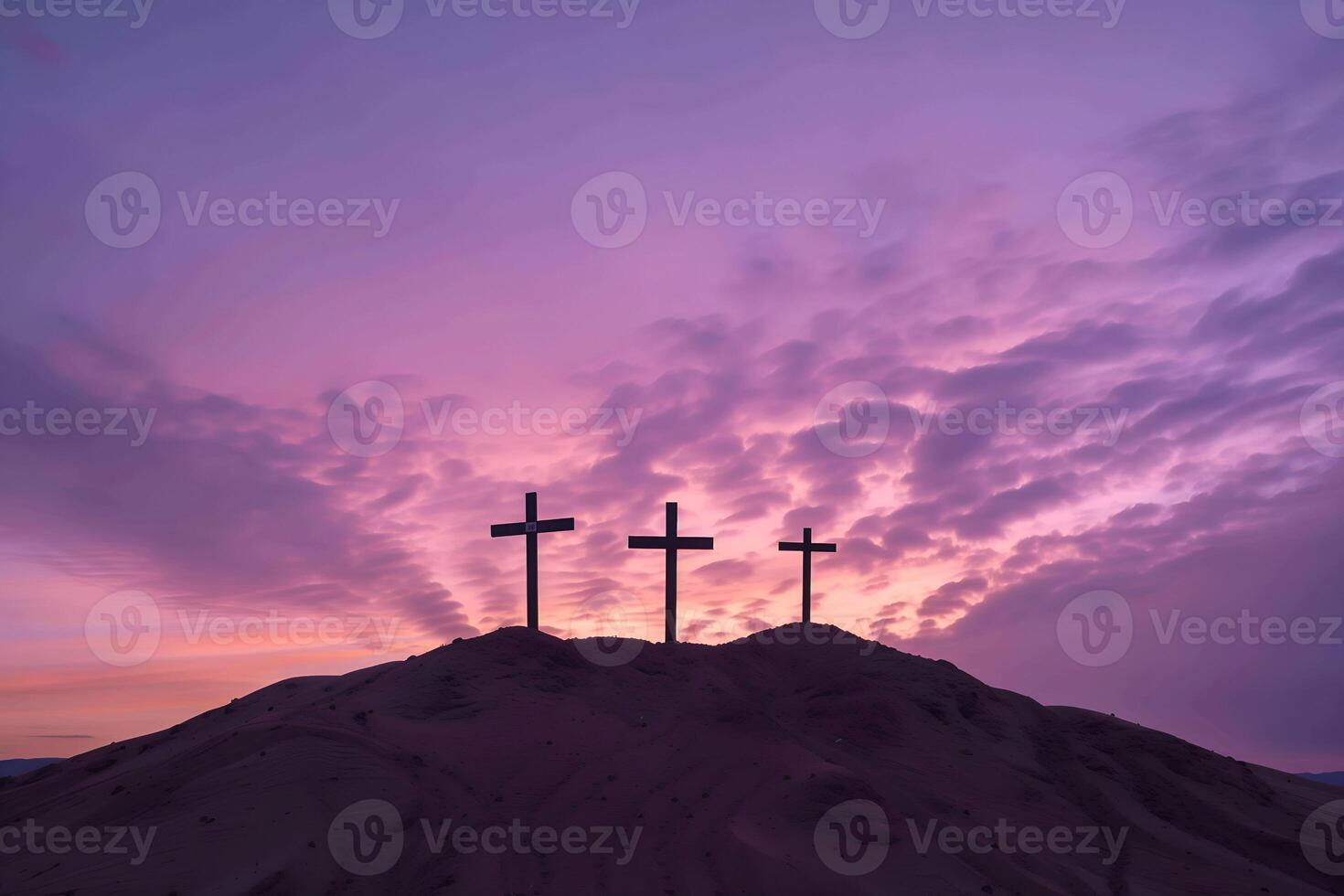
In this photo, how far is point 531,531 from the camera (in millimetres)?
29688

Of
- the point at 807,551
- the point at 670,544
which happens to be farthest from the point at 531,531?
the point at 807,551

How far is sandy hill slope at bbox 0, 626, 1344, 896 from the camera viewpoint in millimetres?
17203

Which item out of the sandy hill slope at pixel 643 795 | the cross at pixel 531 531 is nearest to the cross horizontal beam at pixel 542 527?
the cross at pixel 531 531

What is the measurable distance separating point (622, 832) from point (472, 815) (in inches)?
117

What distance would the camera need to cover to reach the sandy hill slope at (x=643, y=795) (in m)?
17.2

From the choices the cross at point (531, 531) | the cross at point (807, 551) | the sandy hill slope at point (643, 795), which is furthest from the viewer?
the cross at point (807, 551)

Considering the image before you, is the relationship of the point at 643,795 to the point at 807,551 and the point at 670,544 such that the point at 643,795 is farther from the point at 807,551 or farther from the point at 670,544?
the point at 807,551

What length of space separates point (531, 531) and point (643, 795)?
1124cm

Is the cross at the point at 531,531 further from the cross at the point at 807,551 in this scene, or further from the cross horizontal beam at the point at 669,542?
the cross at the point at 807,551

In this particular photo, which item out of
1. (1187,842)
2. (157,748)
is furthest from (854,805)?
(157,748)

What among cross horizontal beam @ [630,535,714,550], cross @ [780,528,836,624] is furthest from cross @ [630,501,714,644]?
cross @ [780,528,836,624]

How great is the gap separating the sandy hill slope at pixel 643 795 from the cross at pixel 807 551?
614cm

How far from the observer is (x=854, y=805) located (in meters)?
19.5

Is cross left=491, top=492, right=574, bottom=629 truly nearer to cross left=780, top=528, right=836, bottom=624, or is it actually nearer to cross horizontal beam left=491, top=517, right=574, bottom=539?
cross horizontal beam left=491, top=517, right=574, bottom=539
